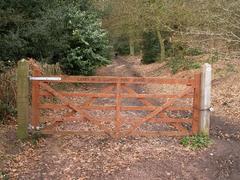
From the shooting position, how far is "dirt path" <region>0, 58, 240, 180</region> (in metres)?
6.95

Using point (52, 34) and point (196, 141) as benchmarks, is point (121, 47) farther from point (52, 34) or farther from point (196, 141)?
point (196, 141)

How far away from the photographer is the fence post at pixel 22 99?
27.3 feet

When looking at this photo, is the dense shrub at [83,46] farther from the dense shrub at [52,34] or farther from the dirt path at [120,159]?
the dirt path at [120,159]

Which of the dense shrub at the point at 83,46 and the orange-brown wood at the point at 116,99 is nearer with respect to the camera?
the orange-brown wood at the point at 116,99

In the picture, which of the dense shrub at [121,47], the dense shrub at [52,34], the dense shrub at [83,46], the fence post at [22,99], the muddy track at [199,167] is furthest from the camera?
the dense shrub at [121,47]

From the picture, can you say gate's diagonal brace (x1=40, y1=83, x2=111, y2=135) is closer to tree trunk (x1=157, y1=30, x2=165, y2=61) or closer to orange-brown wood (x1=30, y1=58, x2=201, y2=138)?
orange-brown wood (x1=30, y1=58, x2=201, y2=138)

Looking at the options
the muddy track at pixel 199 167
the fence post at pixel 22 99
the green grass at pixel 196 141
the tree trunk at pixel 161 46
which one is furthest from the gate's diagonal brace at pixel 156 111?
the tree trunk at pixel 161 46

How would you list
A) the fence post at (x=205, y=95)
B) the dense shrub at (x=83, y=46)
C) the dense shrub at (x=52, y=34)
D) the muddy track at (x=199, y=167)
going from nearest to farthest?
the muddy track at (x=199, y=167) → the fence post at (x=205, y=95) → the dense shrub at (x=52, y=34) → the dense shrub at (x=83, y=46)

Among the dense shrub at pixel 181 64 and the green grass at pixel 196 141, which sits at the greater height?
the dense shrub at pixel 181 64

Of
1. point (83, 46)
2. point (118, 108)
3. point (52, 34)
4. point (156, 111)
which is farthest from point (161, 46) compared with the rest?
point (118, 108)

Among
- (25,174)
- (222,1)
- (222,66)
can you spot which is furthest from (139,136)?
(222,66)

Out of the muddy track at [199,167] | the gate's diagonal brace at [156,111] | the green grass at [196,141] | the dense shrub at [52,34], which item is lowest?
the muddy track at [199,167]

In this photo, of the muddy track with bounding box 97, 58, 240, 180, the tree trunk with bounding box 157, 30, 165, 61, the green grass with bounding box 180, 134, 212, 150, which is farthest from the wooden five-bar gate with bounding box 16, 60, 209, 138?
the tree trunk with bounding box 157, 30, 165, 61

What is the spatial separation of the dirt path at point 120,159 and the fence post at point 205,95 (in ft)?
1.68
